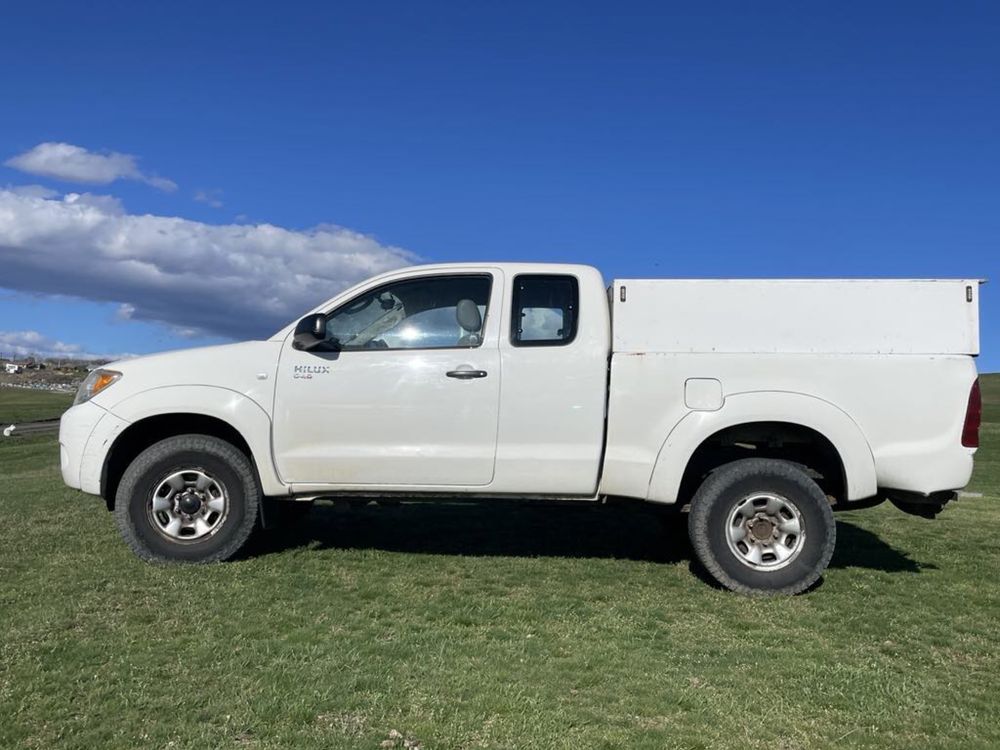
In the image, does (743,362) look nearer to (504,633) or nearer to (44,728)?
(504,633)

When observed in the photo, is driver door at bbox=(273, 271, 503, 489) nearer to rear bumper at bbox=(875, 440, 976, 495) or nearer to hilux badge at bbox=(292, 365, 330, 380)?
hilux badge at bbox=(292, 365, 330, 380)

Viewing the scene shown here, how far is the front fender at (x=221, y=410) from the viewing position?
5.35 m

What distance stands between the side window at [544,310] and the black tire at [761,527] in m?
1.39

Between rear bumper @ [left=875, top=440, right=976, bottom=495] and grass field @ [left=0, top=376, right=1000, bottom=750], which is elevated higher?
rear bumper @ [left=875, top=440, right=976, bottom=495]

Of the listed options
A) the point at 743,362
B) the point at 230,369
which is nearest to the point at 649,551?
the point at 743,362

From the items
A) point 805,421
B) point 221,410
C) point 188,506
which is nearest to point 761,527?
point 805,421

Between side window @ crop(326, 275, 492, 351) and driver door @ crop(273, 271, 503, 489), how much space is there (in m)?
0.01

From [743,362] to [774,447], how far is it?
794mm

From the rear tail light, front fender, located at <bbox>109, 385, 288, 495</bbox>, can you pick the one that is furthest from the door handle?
the rear tail light

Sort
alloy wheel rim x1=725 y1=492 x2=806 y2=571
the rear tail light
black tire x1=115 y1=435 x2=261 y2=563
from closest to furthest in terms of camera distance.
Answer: the rear tail light, alloy wheel rim x1=725 y1=492 x2=806 y2=571, black tire x1=115 y1=435 x2=261 y2=563

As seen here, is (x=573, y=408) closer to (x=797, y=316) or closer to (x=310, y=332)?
(x=797, y=316)

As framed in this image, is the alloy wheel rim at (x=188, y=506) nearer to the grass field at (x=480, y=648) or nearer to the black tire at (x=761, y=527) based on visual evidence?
the grass field at (x=480, y=648)

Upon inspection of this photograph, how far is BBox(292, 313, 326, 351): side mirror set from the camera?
528cm

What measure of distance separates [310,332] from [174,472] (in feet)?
4.39
